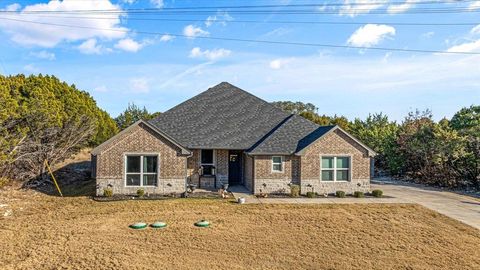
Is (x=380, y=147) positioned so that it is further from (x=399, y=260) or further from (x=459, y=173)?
(x=399, y=260)

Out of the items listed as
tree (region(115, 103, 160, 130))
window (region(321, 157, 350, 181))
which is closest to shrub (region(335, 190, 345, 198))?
window (region(321, 157, 350, 181))

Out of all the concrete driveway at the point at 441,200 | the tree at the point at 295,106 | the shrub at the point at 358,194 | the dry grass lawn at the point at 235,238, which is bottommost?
the dry grass lawn at the point at 235,238

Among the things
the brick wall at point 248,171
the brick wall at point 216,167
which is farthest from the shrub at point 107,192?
the brick wall at point 248,171

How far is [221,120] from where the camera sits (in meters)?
23.8

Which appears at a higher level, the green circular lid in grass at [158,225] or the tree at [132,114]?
the tree at [132,114]

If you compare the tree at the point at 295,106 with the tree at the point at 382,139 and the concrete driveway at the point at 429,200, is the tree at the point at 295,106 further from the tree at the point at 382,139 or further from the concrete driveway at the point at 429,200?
the concrete driveway at the point at 429,200

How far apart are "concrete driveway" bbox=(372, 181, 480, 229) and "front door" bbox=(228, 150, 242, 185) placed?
9.77 metres

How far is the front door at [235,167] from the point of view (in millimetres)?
23156

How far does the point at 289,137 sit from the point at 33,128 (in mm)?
17028

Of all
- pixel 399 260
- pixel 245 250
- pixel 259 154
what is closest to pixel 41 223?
pixel 245 250

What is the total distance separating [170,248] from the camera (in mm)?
10883

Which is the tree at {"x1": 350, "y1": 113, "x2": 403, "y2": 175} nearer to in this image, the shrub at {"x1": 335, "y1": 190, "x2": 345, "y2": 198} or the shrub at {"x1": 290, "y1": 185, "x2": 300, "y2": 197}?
the shrub at {"x1": 335, "y1": 190, "x2": 345, "y2": 198}

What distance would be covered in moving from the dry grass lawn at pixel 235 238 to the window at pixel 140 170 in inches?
89.8

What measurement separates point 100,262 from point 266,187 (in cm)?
1169
